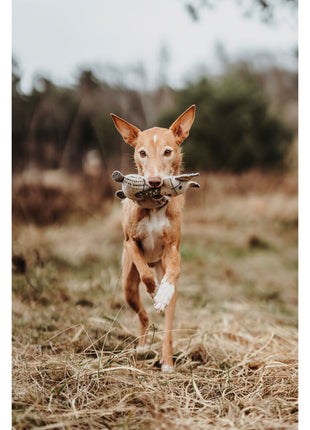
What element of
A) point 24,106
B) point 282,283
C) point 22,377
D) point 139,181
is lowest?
point 282,283

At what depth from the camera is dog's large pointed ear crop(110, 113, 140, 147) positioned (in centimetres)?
291

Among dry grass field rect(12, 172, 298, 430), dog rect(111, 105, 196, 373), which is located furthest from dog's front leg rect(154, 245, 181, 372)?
dry grass field rect(12, 172, 298, 430)

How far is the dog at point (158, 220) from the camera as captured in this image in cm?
276

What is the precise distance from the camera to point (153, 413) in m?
2.34

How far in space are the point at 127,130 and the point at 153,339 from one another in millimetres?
1782

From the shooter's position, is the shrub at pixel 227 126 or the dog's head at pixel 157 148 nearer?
the dog's head at pixel 157 148

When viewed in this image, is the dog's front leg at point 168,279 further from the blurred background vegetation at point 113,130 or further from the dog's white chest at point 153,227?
the blurred background vegetation at point 113,130

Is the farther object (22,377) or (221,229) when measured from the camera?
(221,229)

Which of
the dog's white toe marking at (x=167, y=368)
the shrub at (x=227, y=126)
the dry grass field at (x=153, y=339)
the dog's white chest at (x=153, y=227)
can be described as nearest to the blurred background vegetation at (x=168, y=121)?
the shrub at (x=227, y=126)

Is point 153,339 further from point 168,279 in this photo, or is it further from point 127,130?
point 127,130

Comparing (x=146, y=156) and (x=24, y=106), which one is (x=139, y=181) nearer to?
(x=146, y=156)

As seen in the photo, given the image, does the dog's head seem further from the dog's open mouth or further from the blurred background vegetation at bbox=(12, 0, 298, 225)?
the blurred background vegetation at bbox=(12, 0, 298, 225)
